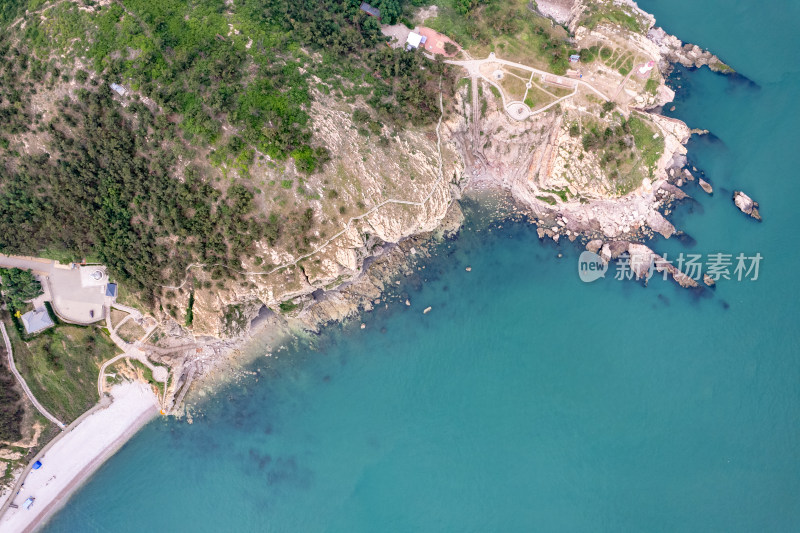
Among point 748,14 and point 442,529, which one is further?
point 748,14

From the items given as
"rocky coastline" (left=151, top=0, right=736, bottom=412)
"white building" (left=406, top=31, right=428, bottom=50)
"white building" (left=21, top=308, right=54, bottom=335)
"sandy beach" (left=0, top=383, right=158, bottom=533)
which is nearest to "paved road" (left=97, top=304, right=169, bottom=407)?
"rocky coastline" (left=151, top=0, right=736, bottom=412)

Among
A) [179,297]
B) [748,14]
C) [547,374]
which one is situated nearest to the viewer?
[179,297]

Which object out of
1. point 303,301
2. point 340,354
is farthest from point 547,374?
point 303,301

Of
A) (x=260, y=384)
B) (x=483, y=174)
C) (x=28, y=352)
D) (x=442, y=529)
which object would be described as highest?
(x=483, y=174)

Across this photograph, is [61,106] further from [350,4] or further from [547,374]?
[547,374]

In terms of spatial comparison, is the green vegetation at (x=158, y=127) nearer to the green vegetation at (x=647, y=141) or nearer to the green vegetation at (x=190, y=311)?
the green vegetation at (x=190, y=311)

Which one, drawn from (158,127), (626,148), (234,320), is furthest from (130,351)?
(626,148)

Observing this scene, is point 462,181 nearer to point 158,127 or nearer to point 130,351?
point 158,127
